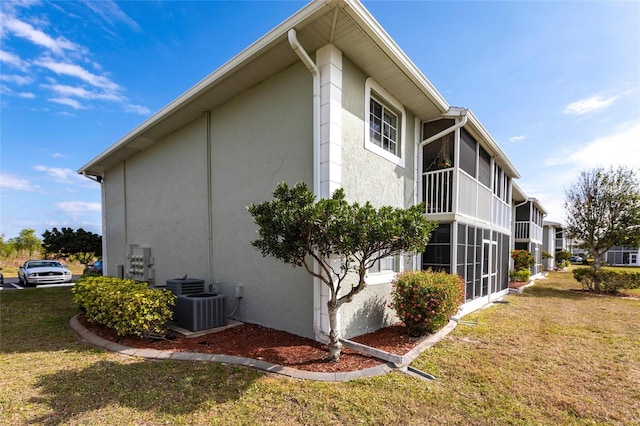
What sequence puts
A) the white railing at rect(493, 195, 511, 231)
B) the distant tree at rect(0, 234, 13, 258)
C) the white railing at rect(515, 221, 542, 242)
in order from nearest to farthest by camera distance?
the white railing at rect(493, 195, 511, 231), the white railing at rect(515, 221, 542, 242), the distant tree at rect(0, 234, 13, 258)

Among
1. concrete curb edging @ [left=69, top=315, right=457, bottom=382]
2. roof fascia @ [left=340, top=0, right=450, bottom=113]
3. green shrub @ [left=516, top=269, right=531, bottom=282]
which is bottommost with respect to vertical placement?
green shrub @ [left=516, top=269, right=531, bottom=282]

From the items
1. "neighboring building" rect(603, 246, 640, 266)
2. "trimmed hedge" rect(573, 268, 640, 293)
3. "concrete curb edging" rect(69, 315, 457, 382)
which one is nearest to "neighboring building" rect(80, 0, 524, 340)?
"concrete curb edging" rect(69, 315, 457, 382)

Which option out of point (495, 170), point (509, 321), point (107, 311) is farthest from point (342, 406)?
point (495, 170)

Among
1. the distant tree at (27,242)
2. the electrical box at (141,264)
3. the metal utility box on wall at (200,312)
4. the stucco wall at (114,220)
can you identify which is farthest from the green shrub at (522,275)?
the distant tree at (27,242)

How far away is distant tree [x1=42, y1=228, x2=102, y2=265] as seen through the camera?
17531 mm

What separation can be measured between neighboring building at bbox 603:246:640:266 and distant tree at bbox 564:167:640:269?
33.5 metres

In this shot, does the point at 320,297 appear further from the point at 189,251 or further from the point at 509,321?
the point at 509,321

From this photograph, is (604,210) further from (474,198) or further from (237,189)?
(237,189)

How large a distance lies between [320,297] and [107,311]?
4270 mm

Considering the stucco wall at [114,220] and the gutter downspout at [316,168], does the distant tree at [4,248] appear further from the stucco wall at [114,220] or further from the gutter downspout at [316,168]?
the gutter downspout at [316,168]

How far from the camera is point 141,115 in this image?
931cm

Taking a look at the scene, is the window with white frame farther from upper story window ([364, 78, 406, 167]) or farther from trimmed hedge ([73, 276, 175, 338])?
trimmed hedge ([73, 276, 175, 338])

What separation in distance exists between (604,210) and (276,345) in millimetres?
18947

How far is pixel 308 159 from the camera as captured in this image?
5.69 metres
